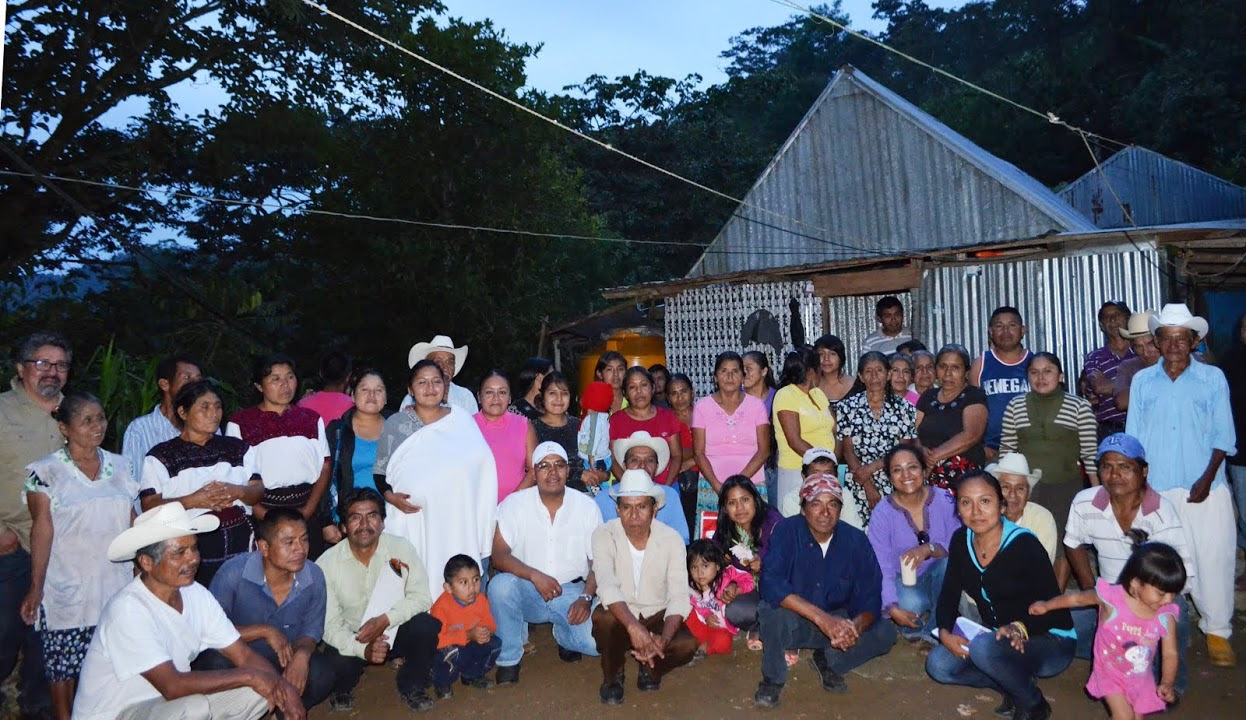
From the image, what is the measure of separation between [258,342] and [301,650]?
9662 mm

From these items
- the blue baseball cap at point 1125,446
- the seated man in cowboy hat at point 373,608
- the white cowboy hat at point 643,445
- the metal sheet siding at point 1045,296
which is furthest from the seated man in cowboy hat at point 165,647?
the metal sheet siding at point 1045,296

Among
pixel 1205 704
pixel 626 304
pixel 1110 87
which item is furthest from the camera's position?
pixel 1110 87

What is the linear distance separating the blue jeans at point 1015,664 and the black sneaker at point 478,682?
241 centimetres

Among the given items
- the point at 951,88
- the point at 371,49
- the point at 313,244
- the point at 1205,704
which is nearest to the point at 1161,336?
the point at 1205,704

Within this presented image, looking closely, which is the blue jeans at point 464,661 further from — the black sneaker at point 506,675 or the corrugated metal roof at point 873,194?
the corrugated metal roof at point 873,194

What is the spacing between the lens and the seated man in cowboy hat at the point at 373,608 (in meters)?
4.81

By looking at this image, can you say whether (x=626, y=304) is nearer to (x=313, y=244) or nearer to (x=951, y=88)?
(x=313, y=244)

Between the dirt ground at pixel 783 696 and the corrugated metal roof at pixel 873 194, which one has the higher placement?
the corrugated metal roof at pixel 873 194

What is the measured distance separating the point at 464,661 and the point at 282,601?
1.00m

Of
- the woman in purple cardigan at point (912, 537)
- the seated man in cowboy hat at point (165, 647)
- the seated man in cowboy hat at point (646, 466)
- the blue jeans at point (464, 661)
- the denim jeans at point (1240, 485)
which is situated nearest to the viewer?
the seated man in cowboy hat at point (165, 647)

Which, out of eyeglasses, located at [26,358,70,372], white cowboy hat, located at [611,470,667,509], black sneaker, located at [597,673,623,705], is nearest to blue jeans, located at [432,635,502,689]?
black sneaker, located at [597,673,623,705]

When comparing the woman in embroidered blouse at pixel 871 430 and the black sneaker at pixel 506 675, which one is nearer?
the black sneaker at pixel 506 675

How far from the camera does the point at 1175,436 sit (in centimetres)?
520

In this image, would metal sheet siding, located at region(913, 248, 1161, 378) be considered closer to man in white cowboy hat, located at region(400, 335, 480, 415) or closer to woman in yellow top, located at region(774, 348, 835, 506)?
woman in yellow top, located at region(774, 348, 835, 506)
